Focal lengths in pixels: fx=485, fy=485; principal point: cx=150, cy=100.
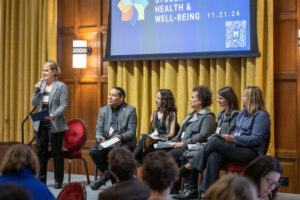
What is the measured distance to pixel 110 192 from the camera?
229 cm

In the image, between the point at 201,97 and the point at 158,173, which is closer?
the point at 158,173

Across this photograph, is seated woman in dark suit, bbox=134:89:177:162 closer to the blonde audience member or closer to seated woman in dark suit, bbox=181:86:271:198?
seated woman in dark suit, bbox=181:86:271:198

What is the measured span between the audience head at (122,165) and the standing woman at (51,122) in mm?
2916

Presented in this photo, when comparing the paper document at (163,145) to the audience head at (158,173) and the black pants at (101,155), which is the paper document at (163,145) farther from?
the audience head at (158,173)

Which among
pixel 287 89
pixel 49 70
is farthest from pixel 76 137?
pixel 287 89

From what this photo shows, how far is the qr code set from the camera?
5383 mm

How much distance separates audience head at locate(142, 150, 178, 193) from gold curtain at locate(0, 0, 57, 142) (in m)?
4.70

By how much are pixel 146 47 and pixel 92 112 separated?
1.30 meters

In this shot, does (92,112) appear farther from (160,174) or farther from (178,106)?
(160,174)

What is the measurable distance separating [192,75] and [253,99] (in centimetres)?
138

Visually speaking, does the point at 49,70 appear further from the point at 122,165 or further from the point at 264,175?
the point at 264,175

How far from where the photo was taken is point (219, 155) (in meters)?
4.39

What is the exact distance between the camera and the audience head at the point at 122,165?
2490 millimetres

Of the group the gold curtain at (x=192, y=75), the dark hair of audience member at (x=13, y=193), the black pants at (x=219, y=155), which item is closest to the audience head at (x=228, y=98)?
the black pants at (x=219, y=155)
